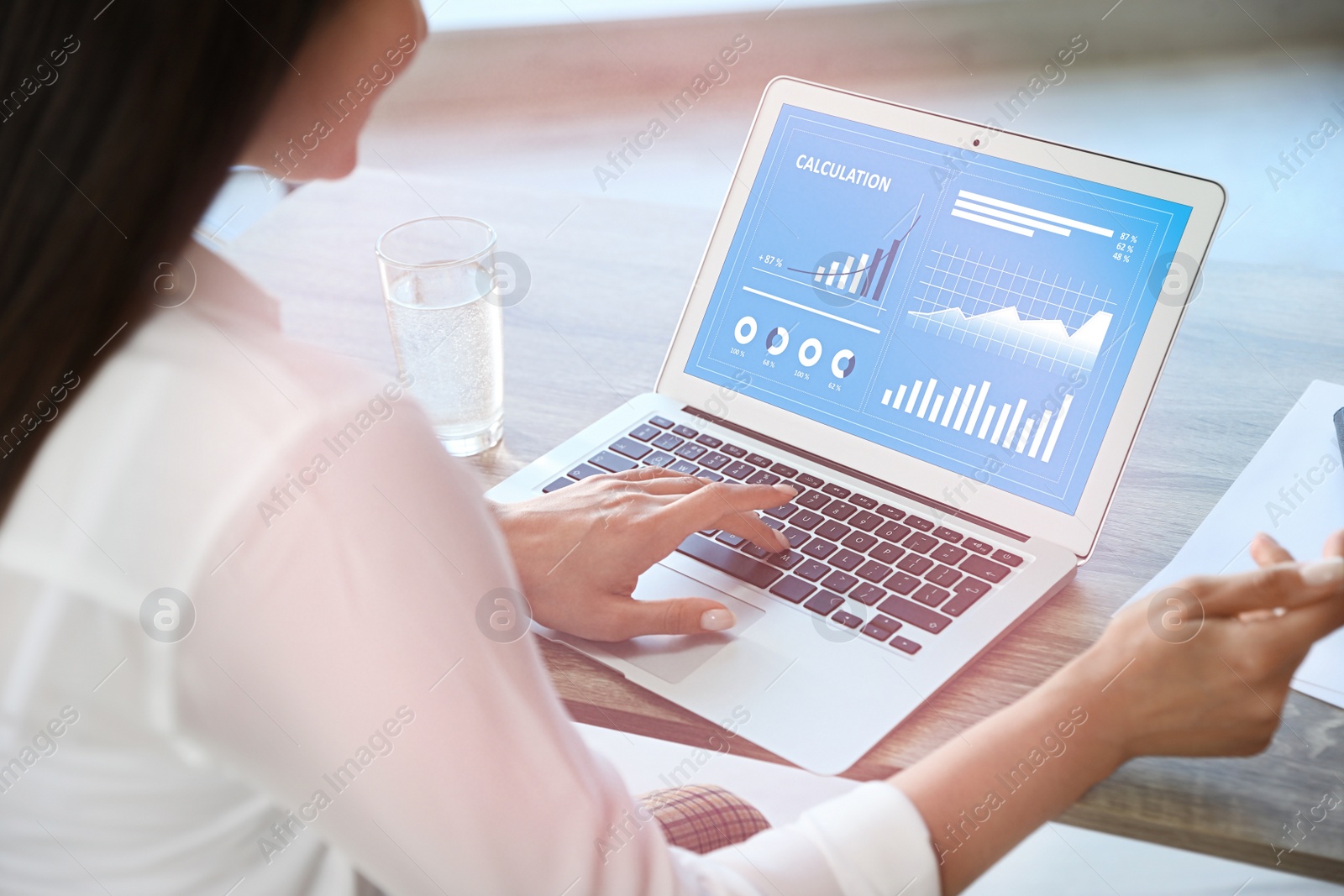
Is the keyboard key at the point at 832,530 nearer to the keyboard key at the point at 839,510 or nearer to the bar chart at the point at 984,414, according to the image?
the keyboard key at the point at 839,510

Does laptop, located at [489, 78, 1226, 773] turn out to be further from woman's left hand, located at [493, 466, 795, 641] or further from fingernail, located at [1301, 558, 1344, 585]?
fingernail, located at [1301, 558, 1344, 585]

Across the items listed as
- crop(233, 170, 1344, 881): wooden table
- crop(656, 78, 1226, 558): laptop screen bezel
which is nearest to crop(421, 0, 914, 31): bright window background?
crop(233, 170, 1344, 881): wooden table

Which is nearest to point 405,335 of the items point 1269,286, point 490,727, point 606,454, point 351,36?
point 606,454

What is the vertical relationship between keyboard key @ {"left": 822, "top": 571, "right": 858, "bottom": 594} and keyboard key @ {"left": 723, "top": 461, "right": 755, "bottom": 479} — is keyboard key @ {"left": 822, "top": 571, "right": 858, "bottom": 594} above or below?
above

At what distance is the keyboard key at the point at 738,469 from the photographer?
43.9 inches

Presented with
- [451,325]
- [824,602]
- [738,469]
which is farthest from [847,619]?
[451,325]

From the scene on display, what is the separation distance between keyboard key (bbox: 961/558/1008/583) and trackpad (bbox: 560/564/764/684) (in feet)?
0.61

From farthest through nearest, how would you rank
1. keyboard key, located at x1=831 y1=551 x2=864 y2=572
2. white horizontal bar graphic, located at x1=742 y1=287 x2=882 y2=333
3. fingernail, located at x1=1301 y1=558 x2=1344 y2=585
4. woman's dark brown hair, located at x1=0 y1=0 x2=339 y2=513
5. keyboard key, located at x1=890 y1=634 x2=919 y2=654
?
1. white horizontal bar graphic, located at x1=742 y1=287 x2=882 y2=333
2. keyboard key, located at x1=831 y1=551 x2=864 y2=572
3. keyboard key, located at x1=890 y1=634 x2=919 y2=654
4. fingernail, located at x1=1301 y1=558 x2=1344 y2=585
5. woman's dark brown hair, located at x1=0 y1=0 x2=339 y2=513

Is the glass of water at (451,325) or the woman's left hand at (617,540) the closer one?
the woman's left hand at (617,540)

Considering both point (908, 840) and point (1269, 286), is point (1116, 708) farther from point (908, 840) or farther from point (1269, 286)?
point (1269, 286)

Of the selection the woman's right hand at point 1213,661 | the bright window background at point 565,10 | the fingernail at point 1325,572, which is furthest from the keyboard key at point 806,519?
the bright window background at point 565,10

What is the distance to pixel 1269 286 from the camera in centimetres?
136

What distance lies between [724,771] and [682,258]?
2.18 feet

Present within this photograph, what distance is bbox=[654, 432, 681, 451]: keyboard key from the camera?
1.16 meters
